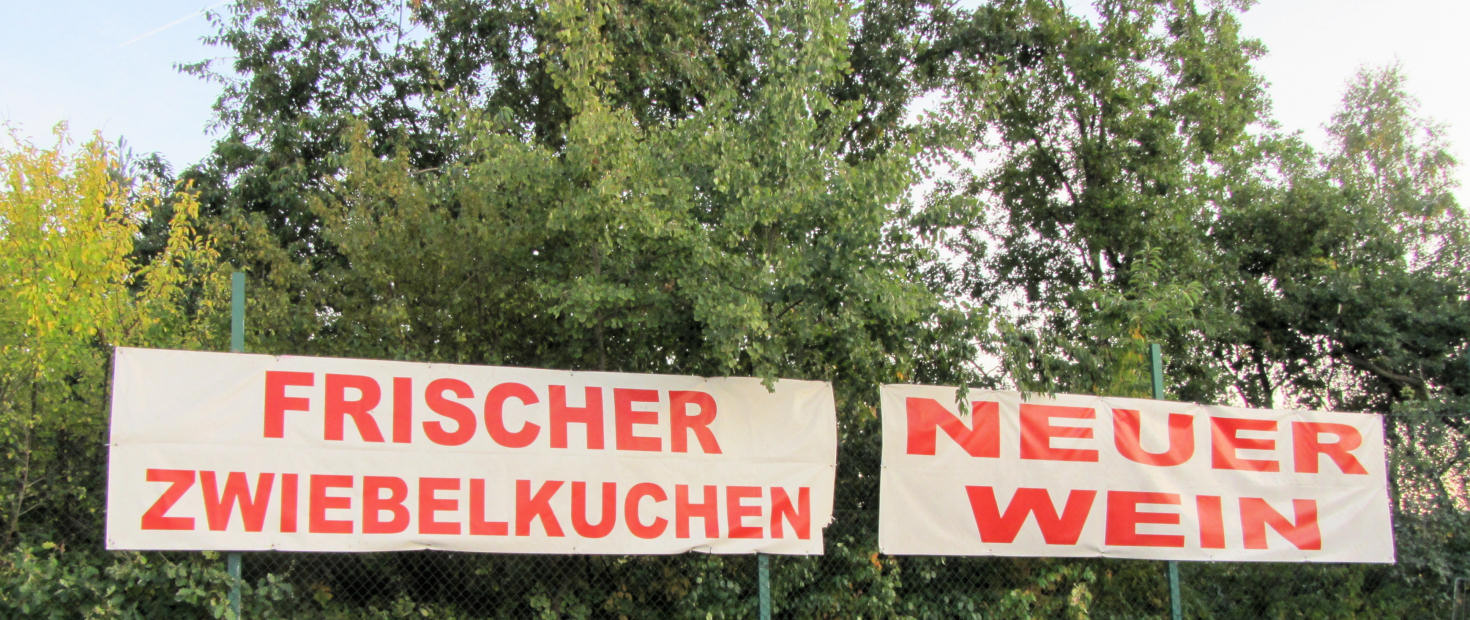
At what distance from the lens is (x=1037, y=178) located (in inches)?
623

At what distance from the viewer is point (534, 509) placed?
5695mm

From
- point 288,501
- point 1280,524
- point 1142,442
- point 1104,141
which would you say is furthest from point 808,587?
point 1104,141

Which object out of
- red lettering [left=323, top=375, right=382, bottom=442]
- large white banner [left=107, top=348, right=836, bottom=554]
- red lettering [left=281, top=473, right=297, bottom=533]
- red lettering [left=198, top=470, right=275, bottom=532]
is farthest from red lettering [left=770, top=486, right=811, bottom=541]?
red lettering [left=198, top=470, right=275, bottom=532]

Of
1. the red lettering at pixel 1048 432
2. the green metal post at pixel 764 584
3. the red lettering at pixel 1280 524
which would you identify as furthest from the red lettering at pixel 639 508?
the red lettering at pixel 1280 524

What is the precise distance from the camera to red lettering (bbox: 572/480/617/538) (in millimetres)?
5750

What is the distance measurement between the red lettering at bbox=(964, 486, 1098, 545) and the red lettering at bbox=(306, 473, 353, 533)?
3.65 meters

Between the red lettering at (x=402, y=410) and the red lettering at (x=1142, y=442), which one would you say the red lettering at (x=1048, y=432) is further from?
the red lettering at (x=402, y=410)

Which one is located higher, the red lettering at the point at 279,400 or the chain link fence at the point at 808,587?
the red lettering at the point at 279,400

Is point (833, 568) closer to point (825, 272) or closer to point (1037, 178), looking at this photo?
point (825, 272)

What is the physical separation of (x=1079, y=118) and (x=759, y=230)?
10.2 metres

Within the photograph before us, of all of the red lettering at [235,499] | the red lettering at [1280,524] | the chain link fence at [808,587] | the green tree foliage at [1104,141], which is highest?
the green tree foliage at [1104,141]

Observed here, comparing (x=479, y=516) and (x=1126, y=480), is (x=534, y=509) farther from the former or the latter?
(x=1126, y=480)

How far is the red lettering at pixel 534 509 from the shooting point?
5656mm

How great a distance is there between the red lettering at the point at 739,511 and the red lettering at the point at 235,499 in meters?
2.41
